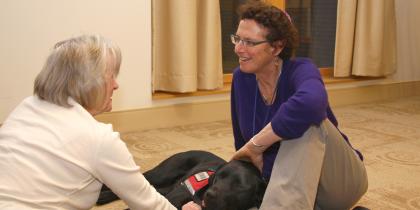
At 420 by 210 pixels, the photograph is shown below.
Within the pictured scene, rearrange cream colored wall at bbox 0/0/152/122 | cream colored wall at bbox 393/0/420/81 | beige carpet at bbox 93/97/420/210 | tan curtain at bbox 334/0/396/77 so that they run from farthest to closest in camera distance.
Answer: cream colored wall at bbox 393/0/420/81 → tan curtain at bbox 334/0/396/77 → cream colored wall at bbox 0/0/152/122 → beige carpet at bbox 93/97/420/210

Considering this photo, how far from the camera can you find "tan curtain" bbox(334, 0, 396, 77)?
4008 mm

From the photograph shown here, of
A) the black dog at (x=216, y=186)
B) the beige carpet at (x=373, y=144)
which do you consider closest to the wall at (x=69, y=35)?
the beige carpet at (x=373, y=144)

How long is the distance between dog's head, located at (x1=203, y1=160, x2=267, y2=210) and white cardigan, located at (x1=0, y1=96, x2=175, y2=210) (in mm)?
507

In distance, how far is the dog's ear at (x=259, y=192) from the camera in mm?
1628

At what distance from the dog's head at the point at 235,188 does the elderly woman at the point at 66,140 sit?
17.8 inches

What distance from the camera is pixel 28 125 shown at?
108cm

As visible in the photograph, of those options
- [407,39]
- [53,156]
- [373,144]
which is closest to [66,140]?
[53,156]

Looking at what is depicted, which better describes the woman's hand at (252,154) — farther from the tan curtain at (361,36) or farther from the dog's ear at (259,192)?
the tan curtain at (361,36)

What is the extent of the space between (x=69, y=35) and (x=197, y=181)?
1422 millimetres

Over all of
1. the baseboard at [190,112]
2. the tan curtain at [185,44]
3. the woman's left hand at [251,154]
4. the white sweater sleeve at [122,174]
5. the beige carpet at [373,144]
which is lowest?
the beige carpet at [373,144]

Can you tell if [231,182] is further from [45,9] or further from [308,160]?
[45,9]

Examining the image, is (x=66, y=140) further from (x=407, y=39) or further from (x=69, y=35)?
(x=407, y=39)

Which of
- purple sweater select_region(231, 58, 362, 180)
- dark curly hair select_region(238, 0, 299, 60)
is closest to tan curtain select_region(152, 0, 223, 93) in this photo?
purple sweater select_region(231, 58, 362, 180)

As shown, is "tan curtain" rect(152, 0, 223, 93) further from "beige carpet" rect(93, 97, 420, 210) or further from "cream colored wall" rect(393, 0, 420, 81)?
"cream colored wall" rect(393, 0, 420, 81)
